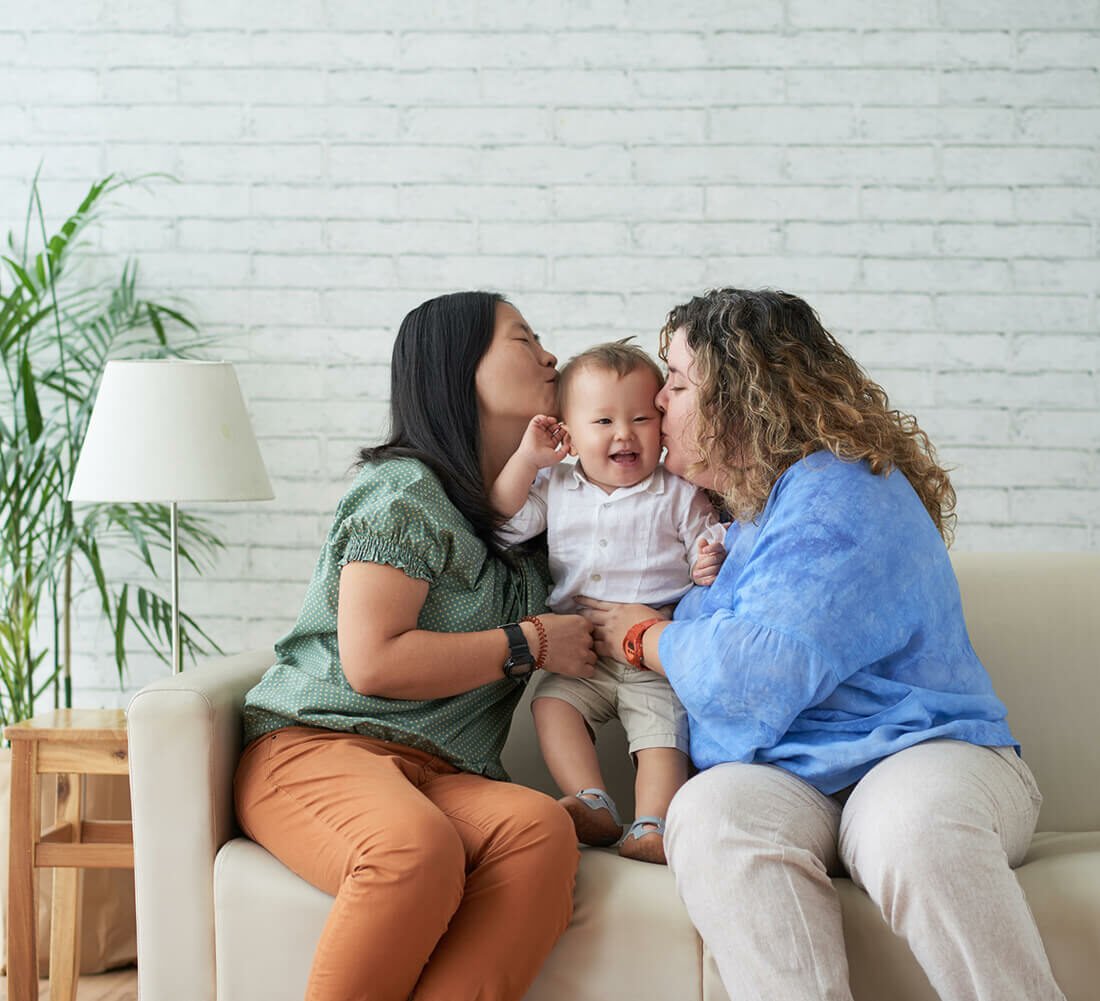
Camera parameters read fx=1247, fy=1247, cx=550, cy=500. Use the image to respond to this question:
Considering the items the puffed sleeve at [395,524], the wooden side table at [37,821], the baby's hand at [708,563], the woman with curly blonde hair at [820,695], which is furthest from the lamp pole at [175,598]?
the baby's hand at [708,563]

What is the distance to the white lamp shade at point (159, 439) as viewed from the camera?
2318mm

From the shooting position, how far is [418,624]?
1.86 m

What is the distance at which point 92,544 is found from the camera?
280 centimetres

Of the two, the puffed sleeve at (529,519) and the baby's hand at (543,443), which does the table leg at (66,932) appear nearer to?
the puffed sleeve at (529,519)

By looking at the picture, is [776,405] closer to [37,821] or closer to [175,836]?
[175,836]

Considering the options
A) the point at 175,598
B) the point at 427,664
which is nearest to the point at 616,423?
the point at 427,664

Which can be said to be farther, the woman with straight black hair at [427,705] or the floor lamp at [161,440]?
the floor lamp at [161,440]

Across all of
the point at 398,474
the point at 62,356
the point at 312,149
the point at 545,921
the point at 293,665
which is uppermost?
the point at 312,149

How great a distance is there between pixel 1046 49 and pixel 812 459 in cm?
175

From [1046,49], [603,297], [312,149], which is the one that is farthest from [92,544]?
[1046,49]

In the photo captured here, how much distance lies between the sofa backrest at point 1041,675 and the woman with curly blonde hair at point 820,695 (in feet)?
1.03

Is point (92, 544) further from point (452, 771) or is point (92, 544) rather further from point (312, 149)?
point (452, 771)

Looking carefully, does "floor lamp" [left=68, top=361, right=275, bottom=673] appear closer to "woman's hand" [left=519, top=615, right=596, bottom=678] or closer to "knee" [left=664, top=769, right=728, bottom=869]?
"woman's hand" [left=519, top=615, right=596, bottom=678]

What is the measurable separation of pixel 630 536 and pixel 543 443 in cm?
21
